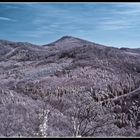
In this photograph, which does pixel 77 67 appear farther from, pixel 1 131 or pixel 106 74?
pixel 1 131

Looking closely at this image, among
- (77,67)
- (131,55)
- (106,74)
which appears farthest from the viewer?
(131,55)

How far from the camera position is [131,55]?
9.73 m

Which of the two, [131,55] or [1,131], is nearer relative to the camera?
[1,131]

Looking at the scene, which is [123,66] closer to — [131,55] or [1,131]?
[131,55]

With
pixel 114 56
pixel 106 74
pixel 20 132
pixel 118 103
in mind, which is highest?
pixel 114 56

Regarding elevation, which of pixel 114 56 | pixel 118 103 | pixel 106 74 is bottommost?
pixel 118 103

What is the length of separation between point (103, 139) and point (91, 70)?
4.09 meters

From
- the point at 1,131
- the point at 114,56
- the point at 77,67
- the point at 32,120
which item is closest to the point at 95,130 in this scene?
the point at 32,120

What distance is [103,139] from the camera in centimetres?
453

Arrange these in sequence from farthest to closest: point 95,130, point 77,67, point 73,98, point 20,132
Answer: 1. point 77,67
2. point 73,98
3. point 95,130
4. point 20,132

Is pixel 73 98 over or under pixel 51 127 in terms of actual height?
over

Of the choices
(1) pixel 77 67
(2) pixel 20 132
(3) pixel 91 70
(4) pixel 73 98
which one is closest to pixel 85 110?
(4) pixel 73 98

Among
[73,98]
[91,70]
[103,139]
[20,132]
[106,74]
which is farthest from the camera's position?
[91,70]

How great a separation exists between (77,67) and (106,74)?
1.45 m
